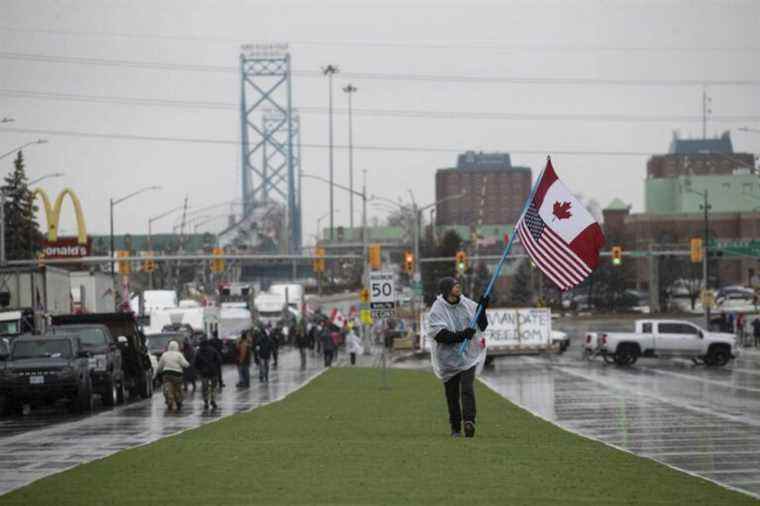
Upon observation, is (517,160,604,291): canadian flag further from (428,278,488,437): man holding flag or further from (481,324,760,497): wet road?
(481,324,760,497): wet road

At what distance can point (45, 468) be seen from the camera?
642 inches

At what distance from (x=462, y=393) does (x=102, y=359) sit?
60.8ft

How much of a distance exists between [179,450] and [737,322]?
67735mm

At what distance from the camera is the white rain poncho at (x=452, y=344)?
1634cm

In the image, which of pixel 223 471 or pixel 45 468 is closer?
pixel 223 471

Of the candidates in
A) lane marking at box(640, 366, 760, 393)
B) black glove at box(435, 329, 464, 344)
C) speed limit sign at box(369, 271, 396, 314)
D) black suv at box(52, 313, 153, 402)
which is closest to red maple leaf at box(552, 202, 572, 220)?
black glove at box(435, 329, 464, 344)

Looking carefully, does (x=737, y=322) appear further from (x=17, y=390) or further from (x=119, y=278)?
(x=17, y=390)

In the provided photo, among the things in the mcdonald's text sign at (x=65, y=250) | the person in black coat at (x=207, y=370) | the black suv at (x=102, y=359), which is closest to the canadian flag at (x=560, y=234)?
the person in black coat at (x=207, y=370)

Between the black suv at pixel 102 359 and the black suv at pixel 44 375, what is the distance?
4.47 feet

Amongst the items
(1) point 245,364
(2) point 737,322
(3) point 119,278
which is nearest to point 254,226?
(3) point 119,278

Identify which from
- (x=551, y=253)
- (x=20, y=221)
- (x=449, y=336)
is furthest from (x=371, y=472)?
Result: (x=20, y=221)

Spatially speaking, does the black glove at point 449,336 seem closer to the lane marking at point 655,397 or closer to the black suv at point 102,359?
the lane marking at point 655,397

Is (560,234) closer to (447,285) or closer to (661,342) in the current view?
(447,285)

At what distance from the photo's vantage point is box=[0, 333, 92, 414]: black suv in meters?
30.3
